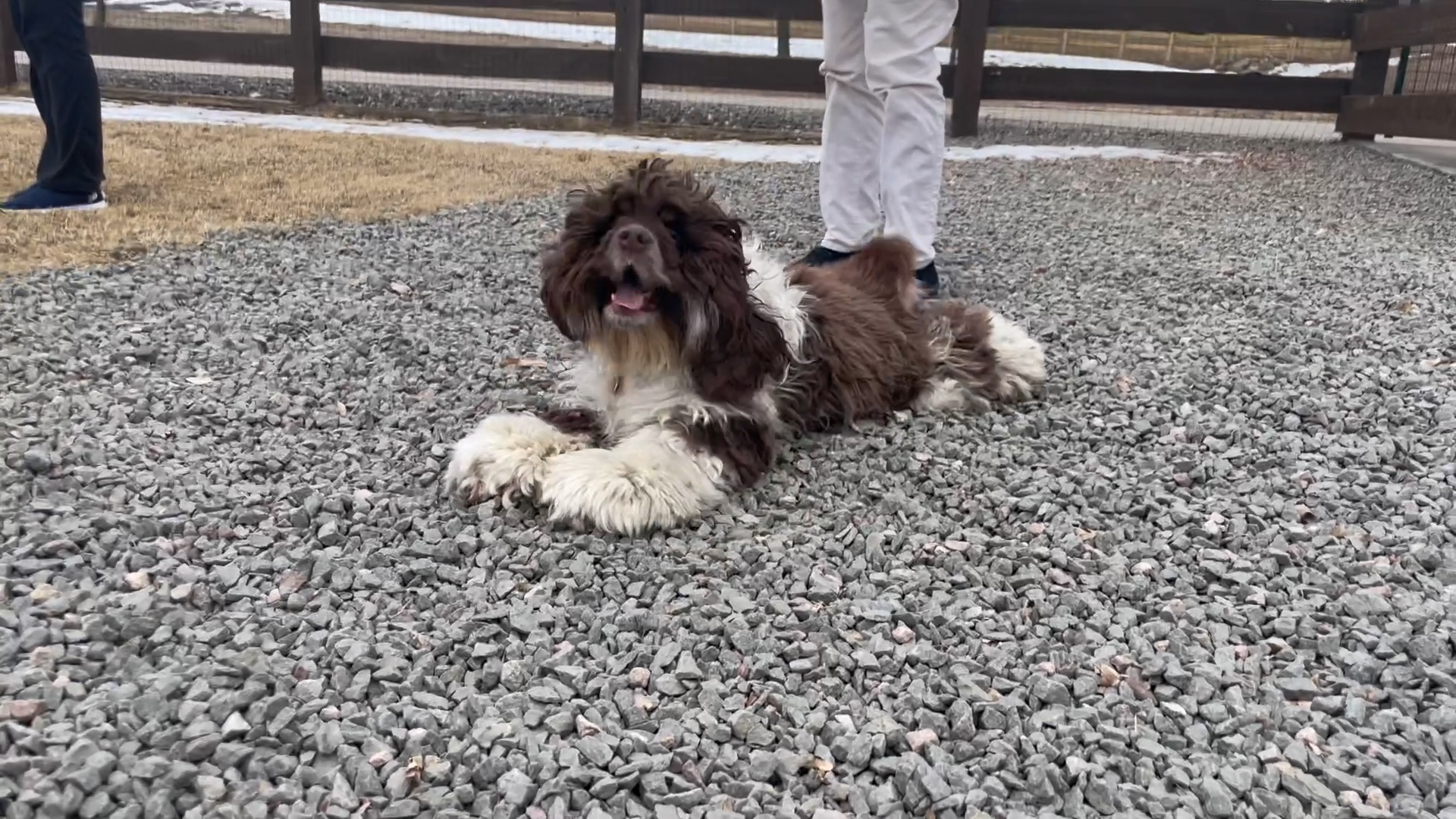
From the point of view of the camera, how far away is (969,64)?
1078 centimetres

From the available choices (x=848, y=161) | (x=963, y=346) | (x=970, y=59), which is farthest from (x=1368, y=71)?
(x=963, y=346)

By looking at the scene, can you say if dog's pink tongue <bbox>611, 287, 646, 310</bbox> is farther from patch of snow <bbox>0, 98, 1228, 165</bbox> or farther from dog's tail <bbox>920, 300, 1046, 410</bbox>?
patch of snow <bbox>0, 98, 1228, 165</bbox>

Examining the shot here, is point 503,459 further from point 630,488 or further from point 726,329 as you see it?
point 726,329

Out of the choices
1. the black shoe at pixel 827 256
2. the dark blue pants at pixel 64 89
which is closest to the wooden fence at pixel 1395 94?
the black shoe at pixel 827 256

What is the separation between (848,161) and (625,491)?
9.25 ft

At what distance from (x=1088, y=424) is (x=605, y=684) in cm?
202

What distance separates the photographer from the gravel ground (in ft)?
5.74

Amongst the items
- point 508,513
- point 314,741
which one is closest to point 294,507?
point 508,513

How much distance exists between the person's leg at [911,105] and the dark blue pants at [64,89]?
394 centimetres

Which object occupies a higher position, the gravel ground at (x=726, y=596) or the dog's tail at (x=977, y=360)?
the dog's tail at (x=977, y=360)

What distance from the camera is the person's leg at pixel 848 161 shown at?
4906mm

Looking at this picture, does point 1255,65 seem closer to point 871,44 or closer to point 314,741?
point 871,44

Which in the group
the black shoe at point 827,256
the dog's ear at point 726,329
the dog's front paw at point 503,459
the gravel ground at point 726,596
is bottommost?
the gravel ground at point 726,596

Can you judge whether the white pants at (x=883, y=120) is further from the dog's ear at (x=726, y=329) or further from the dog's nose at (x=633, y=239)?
the dog's nose at (x=633, y=239)
